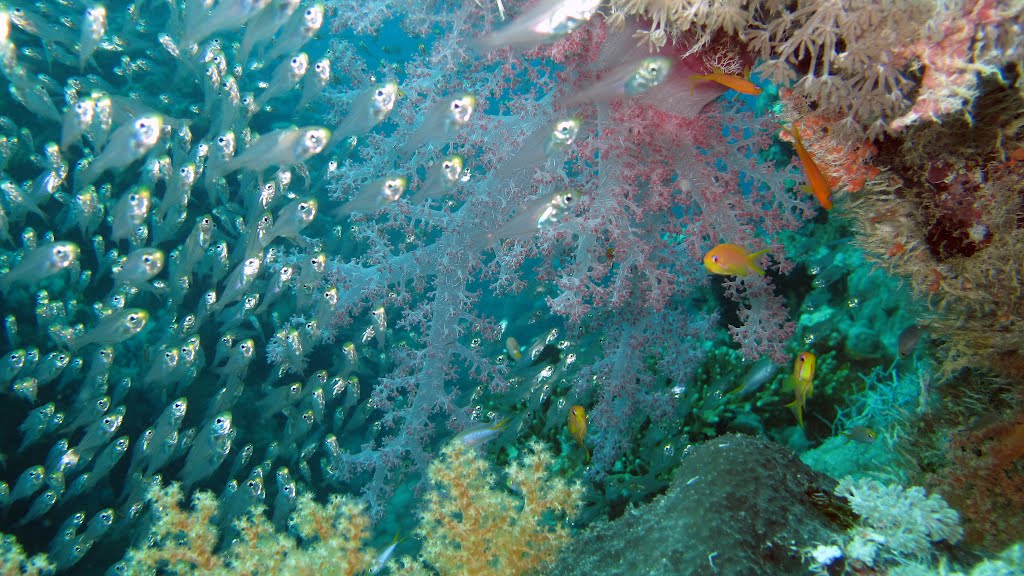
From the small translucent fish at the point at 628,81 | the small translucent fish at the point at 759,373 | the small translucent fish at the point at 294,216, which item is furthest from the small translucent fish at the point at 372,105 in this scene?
the small translucent fish at the point at 759,373

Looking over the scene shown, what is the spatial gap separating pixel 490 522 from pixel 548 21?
3179mm

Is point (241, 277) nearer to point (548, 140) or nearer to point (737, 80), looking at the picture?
point (548, 140)

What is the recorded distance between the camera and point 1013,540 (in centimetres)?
195

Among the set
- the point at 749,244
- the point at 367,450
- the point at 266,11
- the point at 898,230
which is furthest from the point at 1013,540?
the point at 266,11

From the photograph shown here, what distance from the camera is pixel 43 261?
4770 mm

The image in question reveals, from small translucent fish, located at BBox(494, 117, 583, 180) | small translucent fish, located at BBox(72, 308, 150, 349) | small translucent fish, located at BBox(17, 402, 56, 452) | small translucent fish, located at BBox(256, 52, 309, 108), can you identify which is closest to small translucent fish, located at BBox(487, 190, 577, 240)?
small translucent fish, located at BBox(494, 117, 583, 180)

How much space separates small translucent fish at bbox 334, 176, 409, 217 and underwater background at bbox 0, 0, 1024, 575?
31mm

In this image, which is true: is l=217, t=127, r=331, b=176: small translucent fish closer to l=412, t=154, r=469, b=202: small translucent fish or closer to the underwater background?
the underwater background

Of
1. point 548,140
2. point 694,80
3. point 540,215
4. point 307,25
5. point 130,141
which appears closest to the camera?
point 694,80

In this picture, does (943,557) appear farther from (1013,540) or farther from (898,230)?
(898,230)

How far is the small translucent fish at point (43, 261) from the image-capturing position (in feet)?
15.6

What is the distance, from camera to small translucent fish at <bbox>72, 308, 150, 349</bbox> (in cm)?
489

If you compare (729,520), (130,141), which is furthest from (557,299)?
(130,141)

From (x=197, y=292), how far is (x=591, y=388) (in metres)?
5.42
